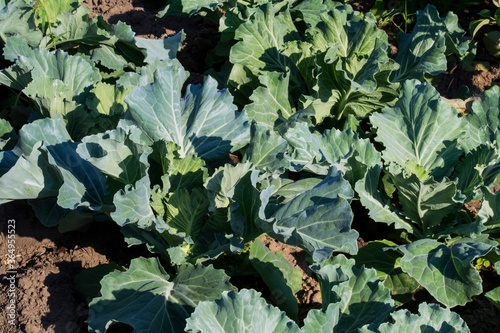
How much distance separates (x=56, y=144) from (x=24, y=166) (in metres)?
0.22

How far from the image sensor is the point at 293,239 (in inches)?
131

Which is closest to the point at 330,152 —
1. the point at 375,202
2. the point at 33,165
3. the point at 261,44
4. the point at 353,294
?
the point at 375,202

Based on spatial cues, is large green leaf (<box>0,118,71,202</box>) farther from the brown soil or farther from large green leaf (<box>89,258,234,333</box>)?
large green leaf (<box>89,258,234,333</box>)

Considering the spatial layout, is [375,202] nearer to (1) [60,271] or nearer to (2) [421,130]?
(2) [421,130]

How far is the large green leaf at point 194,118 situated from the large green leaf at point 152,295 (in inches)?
28.9

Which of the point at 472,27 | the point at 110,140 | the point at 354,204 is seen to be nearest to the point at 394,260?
the point at 354,204

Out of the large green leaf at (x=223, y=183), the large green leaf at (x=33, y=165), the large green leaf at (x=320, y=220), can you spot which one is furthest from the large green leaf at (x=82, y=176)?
the large green leaf at (x=320, y=220)

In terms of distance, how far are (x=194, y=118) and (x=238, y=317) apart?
1422 millimetres

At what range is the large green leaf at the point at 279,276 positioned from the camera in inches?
140

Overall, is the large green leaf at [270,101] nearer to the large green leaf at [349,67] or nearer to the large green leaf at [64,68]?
the large green leaf at [349,67]

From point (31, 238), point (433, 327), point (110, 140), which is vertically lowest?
point (31, 238)

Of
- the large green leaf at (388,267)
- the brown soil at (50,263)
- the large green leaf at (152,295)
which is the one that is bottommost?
the brown soil at (50,263)

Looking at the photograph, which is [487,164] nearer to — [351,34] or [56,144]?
[351,34]

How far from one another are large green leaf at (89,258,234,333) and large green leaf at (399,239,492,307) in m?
0.97
